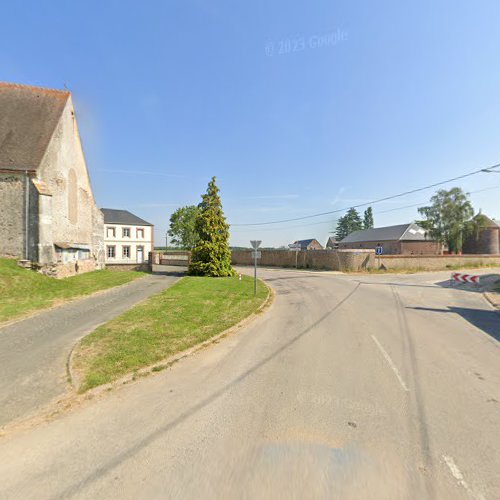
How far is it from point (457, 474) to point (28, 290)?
50.5 ft

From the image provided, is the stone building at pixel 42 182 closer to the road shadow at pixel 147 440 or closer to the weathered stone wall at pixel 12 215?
the weathered stone wall at pixel 12 215

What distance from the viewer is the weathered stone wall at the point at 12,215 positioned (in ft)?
50.7

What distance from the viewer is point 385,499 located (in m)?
2.46

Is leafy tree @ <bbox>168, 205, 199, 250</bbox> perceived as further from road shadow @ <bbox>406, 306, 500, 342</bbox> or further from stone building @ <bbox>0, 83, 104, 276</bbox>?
road shadow @ <bbox>406, 306, 500, 342</bbox>

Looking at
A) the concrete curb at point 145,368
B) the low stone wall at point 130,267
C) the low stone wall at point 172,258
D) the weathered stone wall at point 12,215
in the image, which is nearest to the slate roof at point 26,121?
the weathered stone wall at point 12,215

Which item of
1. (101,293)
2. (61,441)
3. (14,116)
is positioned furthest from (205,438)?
(14,116)

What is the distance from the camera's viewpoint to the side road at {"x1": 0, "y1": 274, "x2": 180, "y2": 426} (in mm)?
4047

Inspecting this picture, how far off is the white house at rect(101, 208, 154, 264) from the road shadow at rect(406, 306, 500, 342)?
46.0 meters

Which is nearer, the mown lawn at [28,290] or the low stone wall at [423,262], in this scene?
the mown lawn at [28,290]

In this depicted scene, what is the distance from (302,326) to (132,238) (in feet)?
152

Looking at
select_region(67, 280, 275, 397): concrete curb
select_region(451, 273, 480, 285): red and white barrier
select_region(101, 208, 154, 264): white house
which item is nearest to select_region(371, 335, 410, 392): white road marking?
select_region(67, 280, 275, 397): concrete curb

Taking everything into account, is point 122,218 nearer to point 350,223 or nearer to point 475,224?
point 475,224

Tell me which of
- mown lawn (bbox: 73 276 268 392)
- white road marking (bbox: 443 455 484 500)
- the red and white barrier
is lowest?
white road marking (bbox: 443 455 484 500)

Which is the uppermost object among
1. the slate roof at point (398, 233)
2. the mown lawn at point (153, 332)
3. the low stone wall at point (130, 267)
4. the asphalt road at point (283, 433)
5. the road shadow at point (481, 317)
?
the slate roof at point (398, 233)
